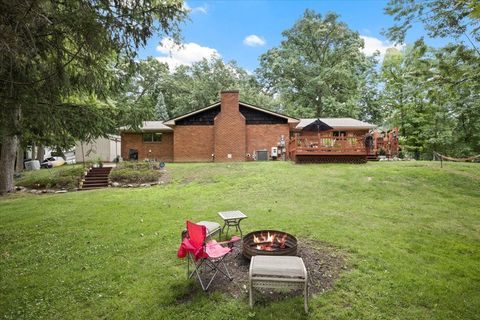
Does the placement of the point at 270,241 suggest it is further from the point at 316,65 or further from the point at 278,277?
the point at 316,65

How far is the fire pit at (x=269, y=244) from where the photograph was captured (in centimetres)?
455

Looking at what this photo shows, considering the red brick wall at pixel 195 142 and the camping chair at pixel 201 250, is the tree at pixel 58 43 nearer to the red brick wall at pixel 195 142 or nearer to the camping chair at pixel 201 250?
the camping chair at pixel 201 250

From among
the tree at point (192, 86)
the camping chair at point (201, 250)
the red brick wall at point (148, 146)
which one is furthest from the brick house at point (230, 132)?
the camping chair at point (201, 250)

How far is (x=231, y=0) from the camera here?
9.96m

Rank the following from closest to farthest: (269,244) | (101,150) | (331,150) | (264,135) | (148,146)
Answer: (269,244) < (331,150) < (264,135) < (148,146) < (101,150)

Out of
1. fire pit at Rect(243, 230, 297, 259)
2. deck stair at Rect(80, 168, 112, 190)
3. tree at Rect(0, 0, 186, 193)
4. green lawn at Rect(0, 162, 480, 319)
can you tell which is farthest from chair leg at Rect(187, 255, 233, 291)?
deck stair at Rect(80, 168, 112, 190)

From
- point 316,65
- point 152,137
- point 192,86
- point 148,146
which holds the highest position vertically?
point 316,65

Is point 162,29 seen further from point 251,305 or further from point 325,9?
point 325,9

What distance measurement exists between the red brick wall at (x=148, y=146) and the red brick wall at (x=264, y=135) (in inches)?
297

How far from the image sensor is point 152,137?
24859 millimetres

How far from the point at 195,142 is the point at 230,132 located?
123 inches

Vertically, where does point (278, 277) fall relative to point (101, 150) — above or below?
below

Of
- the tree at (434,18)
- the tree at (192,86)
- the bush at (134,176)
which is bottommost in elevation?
the bush at (134,176)

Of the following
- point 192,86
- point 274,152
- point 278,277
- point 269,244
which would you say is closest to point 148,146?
point 274,152
